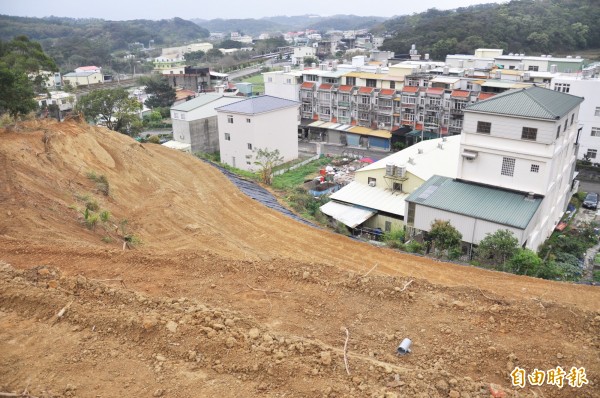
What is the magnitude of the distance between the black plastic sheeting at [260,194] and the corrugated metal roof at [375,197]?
14.1 ft

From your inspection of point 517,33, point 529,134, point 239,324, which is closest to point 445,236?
point 529,134

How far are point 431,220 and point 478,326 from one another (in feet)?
40.8

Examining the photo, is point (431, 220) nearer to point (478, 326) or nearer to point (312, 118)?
point (478, 326)

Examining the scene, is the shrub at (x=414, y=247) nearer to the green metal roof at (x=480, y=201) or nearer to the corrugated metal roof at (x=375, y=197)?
the green metal roof at (x=480, y=201)

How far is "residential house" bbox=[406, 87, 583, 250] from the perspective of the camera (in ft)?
65.7

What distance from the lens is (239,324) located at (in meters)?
8.34

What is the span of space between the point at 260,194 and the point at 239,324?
53.4 feet

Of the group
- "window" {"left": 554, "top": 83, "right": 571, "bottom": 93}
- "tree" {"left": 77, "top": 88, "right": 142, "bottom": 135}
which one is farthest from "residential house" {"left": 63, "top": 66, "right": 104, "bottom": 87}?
"window" {"left": 554, "top": 83, "right": 571, "bottom": 93}

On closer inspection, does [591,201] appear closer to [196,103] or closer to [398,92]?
[398,92]

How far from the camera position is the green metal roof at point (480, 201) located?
19.7 metres

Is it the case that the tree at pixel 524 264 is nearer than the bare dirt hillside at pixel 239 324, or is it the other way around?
the bare dirt hillside at pixel 239 324

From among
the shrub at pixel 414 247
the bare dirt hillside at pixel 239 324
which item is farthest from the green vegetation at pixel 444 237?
the bare dirt hillside at pixel 239 324

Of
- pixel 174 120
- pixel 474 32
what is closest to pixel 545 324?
pixel 174 120

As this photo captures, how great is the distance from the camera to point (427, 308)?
31.6 ft
